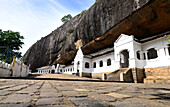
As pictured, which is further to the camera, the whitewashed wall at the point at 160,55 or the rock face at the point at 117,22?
the rock face at the point at 117,22

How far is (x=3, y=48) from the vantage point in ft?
94.3

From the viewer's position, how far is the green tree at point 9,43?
92.7 ft

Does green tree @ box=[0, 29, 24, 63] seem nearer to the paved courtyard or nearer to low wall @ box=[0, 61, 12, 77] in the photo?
low wall @ box=[0, 61, 12, 77]

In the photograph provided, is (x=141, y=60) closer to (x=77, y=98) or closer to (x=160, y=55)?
(x=160, y=55)

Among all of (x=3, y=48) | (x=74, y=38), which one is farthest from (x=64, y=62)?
(x=3, y=48)

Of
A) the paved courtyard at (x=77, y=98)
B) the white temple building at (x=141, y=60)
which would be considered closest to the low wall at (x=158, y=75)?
the white temple building at (x=141, y=60)

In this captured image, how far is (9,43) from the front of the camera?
28531 mm

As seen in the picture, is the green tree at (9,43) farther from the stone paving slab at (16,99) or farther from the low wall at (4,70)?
the stone paving slab at (16,99)

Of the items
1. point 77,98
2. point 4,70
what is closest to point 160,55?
point 77,98

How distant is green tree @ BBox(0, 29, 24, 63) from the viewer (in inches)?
1113

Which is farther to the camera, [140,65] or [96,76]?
[96,76]

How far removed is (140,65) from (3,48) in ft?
112

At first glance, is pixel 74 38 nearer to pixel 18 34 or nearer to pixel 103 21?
pixel 103 21

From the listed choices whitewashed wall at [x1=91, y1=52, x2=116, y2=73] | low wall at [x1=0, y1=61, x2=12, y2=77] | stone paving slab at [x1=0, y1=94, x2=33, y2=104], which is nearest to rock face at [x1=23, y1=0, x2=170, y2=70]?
whitewashed wall at [x1=91, y1=52, x2=116, y2=73]
